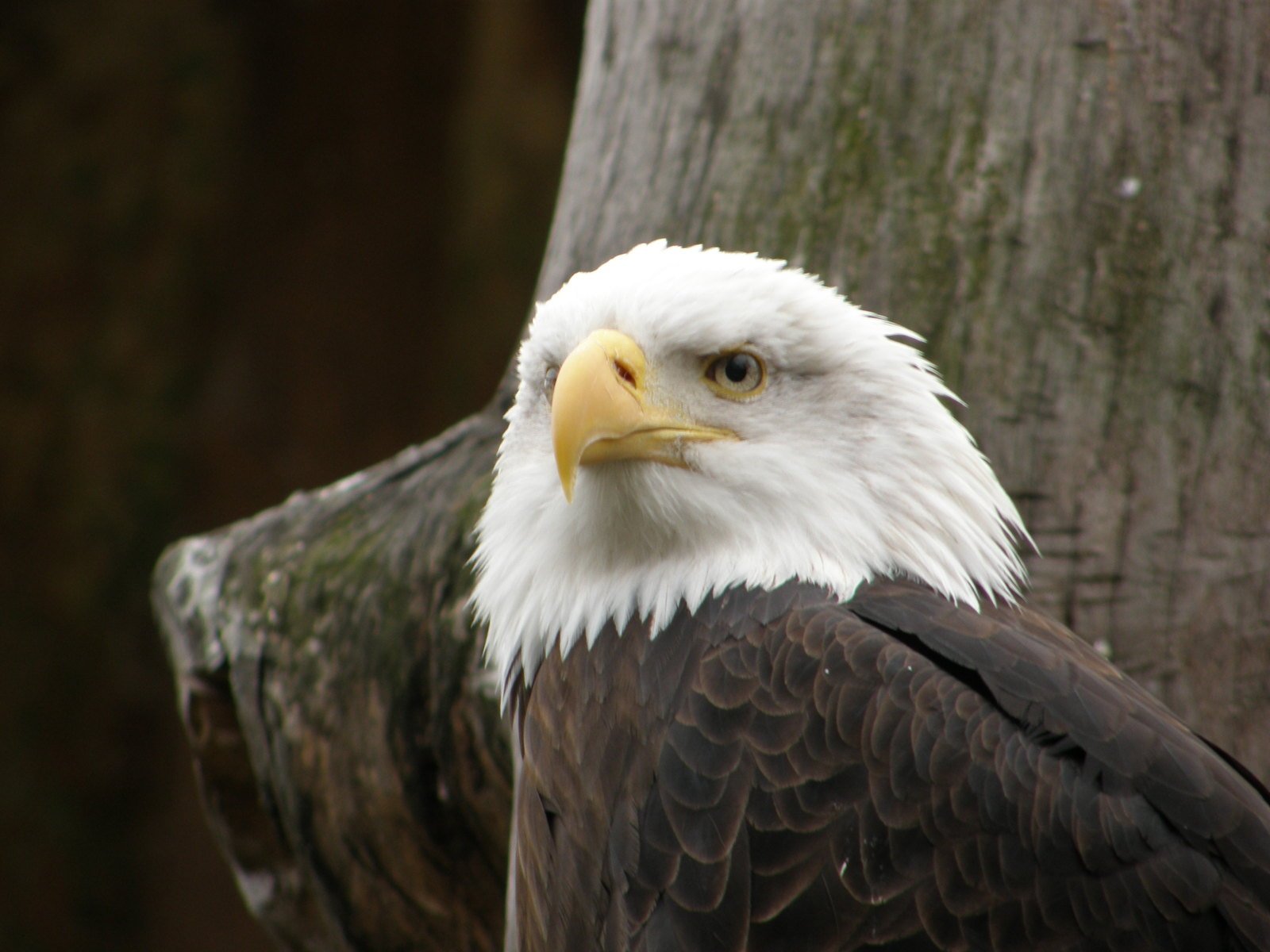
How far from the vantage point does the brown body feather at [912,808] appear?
1.81 m

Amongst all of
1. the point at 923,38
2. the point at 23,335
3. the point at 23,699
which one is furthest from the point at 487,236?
the point at 923,38

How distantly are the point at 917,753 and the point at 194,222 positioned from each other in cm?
602

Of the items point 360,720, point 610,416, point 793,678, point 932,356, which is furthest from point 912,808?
point 360,720

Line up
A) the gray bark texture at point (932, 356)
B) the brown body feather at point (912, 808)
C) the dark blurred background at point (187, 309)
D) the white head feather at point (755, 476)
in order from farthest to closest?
1. the dark blurred background at point (187, 309)
2. the gray bark texture at point (932, 356)
3. the white head feather at point (755, 476)
4. the brown body feather at point (912, 808)

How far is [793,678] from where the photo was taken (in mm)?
1944

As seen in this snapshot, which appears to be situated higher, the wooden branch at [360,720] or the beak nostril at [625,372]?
the beak nostril at [625,372]

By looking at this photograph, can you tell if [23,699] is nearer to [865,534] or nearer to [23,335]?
[23,335]

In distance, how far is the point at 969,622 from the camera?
2080 mm

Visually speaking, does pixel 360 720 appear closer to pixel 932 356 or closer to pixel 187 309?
pixel 932 356

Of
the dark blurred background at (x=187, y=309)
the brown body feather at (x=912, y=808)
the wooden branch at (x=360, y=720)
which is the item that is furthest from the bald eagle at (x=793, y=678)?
the dark blurred background at (x=187, y=309)

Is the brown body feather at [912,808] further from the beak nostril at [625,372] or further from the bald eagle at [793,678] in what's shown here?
the beak nostril at [625,372]

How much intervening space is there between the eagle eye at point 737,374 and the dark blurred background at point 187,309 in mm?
5312

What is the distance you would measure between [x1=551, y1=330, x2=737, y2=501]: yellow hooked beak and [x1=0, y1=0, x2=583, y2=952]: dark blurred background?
208 inches

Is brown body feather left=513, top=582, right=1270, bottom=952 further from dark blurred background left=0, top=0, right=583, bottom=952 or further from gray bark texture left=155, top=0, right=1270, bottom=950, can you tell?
dark blurred background left=0, top=0, right=583, bottom=952
